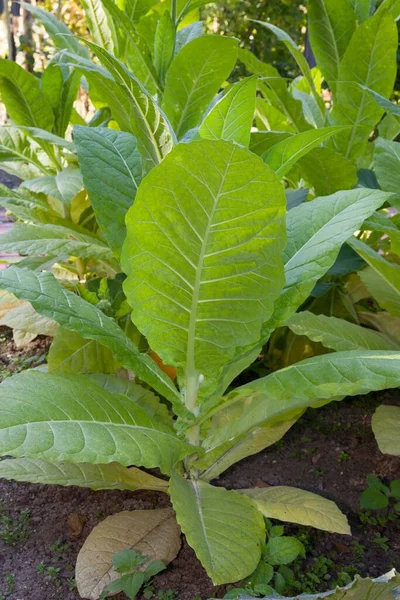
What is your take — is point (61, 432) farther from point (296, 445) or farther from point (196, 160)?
point (296, 445)

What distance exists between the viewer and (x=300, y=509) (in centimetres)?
136

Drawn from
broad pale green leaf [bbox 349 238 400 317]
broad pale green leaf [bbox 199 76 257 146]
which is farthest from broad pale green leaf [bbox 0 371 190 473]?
broad pale green leaf [bbox 349 238 400 317]

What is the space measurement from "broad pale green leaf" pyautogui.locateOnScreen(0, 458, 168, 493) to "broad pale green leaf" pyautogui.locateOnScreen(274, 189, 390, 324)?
493mm

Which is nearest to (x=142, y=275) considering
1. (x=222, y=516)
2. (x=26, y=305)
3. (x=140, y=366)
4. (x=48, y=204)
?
(x=140, y=366)

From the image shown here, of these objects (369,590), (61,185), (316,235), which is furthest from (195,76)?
(369,590)

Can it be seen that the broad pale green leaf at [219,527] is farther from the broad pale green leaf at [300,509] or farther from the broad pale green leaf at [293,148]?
the broad pale green leaf at [293,148]

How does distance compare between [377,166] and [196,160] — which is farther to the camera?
[377,166]

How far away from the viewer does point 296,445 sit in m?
1.81

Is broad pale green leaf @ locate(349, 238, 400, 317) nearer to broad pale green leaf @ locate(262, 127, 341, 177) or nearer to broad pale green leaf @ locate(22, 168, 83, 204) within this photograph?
broad pale green leaf @ locate(262, 127, 341, 177)

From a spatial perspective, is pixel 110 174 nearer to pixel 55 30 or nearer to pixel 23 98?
pixel 23 98

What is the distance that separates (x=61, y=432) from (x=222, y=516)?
43 centimetres

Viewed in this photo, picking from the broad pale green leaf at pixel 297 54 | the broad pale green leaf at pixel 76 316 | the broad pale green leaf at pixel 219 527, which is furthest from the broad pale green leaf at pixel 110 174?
the broad pale green leaf at pixel 297 54

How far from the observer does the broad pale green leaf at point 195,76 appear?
1.71m

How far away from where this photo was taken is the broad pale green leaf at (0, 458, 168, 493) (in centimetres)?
134
